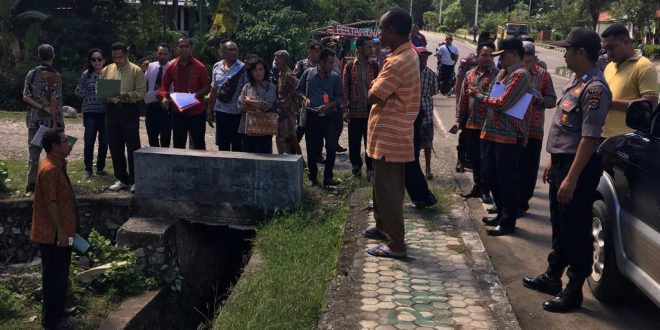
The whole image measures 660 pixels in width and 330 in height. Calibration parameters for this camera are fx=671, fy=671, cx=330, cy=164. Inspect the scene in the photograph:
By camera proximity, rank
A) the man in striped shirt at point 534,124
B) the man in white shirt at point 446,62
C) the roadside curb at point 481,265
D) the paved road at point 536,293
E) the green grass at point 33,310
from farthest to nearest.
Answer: the man in white shirt at point 446,62 < the man in striped shirt at point 534,124 < the green grass at point 33,310 < the paved road at point 536,293 < the roadside curb at point 481,265

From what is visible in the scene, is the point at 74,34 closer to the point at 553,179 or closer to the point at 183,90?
the point at 183,90

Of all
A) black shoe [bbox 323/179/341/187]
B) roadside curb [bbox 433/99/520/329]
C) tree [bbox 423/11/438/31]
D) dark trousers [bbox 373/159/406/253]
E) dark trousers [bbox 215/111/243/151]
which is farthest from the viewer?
tree [bbox 423/11/438/31]

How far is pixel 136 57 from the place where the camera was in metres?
18.6

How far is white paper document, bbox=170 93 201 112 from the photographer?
7457mm

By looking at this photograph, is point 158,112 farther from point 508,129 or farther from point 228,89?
point 508,129

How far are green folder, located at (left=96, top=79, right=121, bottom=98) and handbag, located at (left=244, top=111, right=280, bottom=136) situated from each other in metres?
1.52

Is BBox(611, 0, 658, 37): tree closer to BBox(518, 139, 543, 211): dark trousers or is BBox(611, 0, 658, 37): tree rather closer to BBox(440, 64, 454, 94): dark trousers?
BBox(440, 64, 454, 94): dark trousers

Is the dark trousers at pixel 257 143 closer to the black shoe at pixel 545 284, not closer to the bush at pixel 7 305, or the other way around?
the bush at pixel 7 305

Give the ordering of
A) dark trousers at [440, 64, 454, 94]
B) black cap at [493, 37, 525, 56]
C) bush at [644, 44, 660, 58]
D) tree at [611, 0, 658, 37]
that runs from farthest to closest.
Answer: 1. tree at [611, 0, 658, 37]
2. bush at [644, 44, 660, 58]
3. dark trousers at [440, 64, 454, 94]
4. black cap at [493, 37, 525, 56]

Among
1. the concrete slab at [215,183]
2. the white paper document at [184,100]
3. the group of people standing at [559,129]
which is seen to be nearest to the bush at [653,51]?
the group of people standing at [559,129]

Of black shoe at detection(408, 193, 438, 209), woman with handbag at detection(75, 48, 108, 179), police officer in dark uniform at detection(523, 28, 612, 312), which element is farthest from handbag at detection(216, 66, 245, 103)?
police officer in dark uniform at detection(523, 28, 612, 312)

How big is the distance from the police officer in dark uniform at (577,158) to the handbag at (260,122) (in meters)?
3.44

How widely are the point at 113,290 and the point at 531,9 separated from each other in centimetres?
6761

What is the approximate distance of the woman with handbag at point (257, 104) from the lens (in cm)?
731
